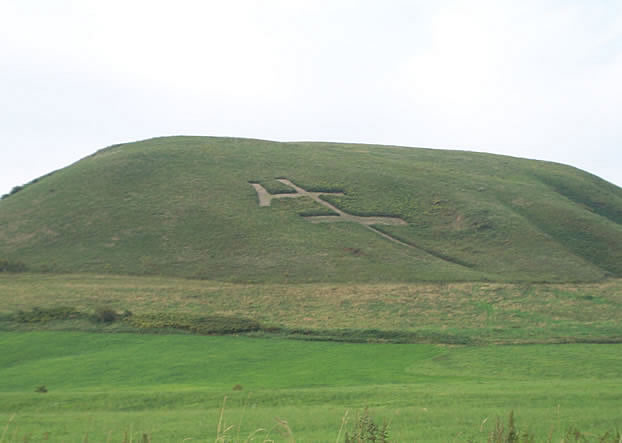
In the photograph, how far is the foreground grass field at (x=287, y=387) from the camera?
1307 cm

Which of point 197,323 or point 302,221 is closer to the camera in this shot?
point 197,323

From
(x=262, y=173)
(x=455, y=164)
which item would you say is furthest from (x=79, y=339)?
(x=455, y=164)

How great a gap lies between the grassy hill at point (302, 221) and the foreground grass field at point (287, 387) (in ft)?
84.5

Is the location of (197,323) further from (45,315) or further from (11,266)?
(11,266)

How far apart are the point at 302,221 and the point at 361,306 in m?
Answer: 30.6

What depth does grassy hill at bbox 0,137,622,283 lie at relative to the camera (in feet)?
204

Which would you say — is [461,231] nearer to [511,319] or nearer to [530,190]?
[530,190]

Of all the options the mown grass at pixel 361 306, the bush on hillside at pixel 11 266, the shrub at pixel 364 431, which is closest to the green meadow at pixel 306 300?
the shrub at pixel 364 431

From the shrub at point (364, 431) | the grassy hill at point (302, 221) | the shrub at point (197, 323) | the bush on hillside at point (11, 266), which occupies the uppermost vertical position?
the grassy hill at point (302, 221)

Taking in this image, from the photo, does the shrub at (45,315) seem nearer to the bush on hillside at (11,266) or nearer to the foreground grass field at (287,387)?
the foreground grass field at (287,387)

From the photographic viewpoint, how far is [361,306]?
4625 cm

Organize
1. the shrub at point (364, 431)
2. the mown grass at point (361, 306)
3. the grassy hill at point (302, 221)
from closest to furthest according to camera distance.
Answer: the shrub at point (364, 431) → the mown grass at point (361, 306) → the grassy hill at point (302, 221)

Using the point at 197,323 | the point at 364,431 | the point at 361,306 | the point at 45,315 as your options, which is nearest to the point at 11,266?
the point at 45,315

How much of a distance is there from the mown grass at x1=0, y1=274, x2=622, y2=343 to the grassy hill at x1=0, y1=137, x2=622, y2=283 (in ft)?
15.2
